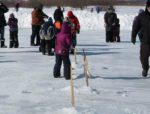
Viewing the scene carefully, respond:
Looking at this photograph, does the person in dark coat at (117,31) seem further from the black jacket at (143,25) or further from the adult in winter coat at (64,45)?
the adult in winter coat at (64,45)

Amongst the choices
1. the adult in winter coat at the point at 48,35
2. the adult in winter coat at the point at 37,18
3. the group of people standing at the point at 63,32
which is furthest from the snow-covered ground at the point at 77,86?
the adult in winter coat at the point at 37,18

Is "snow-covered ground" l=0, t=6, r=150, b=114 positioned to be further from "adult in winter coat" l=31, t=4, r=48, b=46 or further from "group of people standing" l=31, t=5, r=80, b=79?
"adult in winter coat" l=31, t=4, r=48, b=46

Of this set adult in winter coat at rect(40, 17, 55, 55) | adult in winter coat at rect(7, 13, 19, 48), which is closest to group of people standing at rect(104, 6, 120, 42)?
adult in winter coat at rect(7, 13, 19, 48)

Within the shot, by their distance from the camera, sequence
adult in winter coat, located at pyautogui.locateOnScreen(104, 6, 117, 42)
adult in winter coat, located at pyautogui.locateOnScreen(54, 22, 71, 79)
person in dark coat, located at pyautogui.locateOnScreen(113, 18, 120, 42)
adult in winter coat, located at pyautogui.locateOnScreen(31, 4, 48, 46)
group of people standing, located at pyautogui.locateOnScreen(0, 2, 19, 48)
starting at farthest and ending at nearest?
person in dark coat, located at pyautogui.locateOnScreen(113, 18, 120, 42), adult in winter coat, located at pyautogui.locateOnScreen(104, 6, 117, 42), adult in winter coat, located at pyautogui.locateOnScreen(31, 4, 48, 46), group of people standing, located at pyautogui.locateOnScreen(0, 2, 19, 48), adult in winter coat, located at pyautogui.locateOnScreen(54, 22, 71, 79)

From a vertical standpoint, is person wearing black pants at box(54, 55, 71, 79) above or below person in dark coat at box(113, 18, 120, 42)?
below

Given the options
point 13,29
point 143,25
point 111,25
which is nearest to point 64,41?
point 143,25

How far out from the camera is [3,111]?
30.6ft

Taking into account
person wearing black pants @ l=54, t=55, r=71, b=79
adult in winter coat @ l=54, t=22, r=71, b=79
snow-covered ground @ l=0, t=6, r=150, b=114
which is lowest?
Result: snow-covered ground @ l=0, t=6, r=150, b=114

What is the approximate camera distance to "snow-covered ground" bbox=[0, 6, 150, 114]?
9703 mm

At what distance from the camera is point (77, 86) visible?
11961 mm

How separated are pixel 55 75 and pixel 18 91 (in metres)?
2.14

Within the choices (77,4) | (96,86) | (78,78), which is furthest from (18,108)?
(77,4)

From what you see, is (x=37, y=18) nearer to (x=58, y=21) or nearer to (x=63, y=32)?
(x=58, y=21)

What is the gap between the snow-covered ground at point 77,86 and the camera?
31.8 feet
